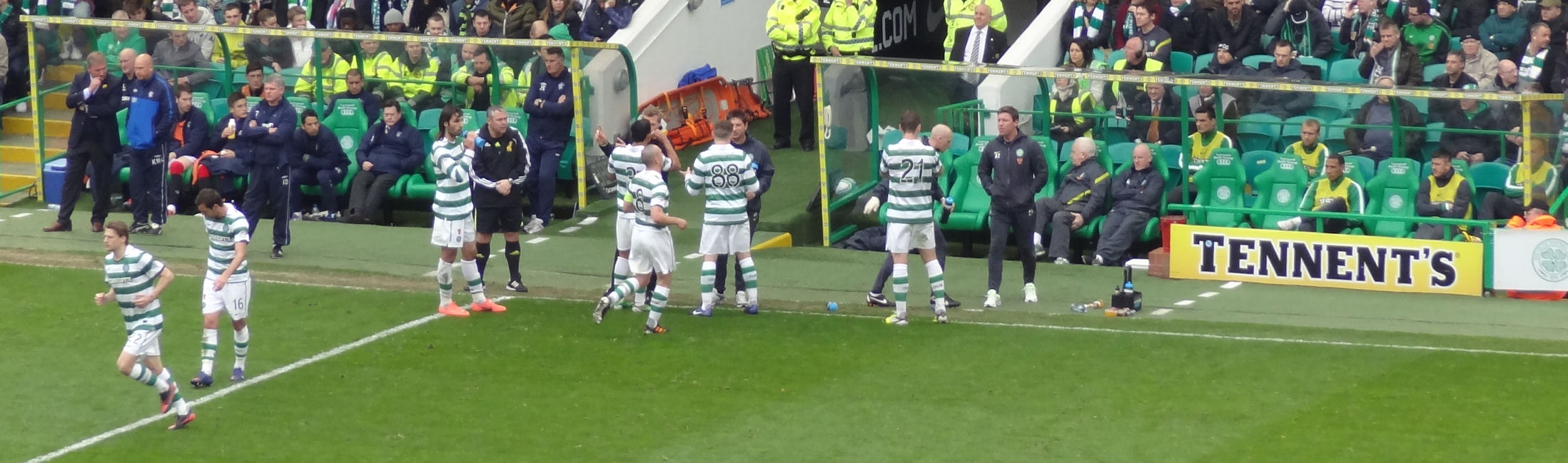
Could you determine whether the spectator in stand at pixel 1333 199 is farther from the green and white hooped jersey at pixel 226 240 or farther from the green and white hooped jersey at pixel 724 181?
the green and white hooped jersey at pixel 226 240

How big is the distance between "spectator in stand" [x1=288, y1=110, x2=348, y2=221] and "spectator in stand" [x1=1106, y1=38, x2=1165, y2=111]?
7.66 m

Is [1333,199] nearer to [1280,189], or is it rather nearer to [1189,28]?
[1280,189]

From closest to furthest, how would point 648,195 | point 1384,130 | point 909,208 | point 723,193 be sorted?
point 648,195 < point 909,208 < point 723,193 < point 1384,130

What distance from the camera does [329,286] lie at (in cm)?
1642

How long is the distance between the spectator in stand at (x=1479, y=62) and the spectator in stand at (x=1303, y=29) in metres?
1.92

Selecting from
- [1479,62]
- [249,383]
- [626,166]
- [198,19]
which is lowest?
[249,383]

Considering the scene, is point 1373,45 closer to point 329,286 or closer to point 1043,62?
point 1043,62

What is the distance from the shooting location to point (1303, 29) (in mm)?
20328

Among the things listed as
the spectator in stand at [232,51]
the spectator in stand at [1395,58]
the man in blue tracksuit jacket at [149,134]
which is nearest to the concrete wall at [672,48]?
the spectator in stand at [232,51]

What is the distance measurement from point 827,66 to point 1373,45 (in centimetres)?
523

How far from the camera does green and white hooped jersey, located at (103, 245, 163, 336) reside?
38.0ft

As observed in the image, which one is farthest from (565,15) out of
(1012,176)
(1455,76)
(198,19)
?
(1455,76)

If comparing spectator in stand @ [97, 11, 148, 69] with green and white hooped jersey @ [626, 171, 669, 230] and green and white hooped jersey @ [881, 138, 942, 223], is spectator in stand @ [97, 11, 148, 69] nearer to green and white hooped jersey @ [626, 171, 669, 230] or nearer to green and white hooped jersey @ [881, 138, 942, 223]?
green and white hooped jersey @ [626, 171, 669, 230]

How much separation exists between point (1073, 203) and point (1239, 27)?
3.49 meters
